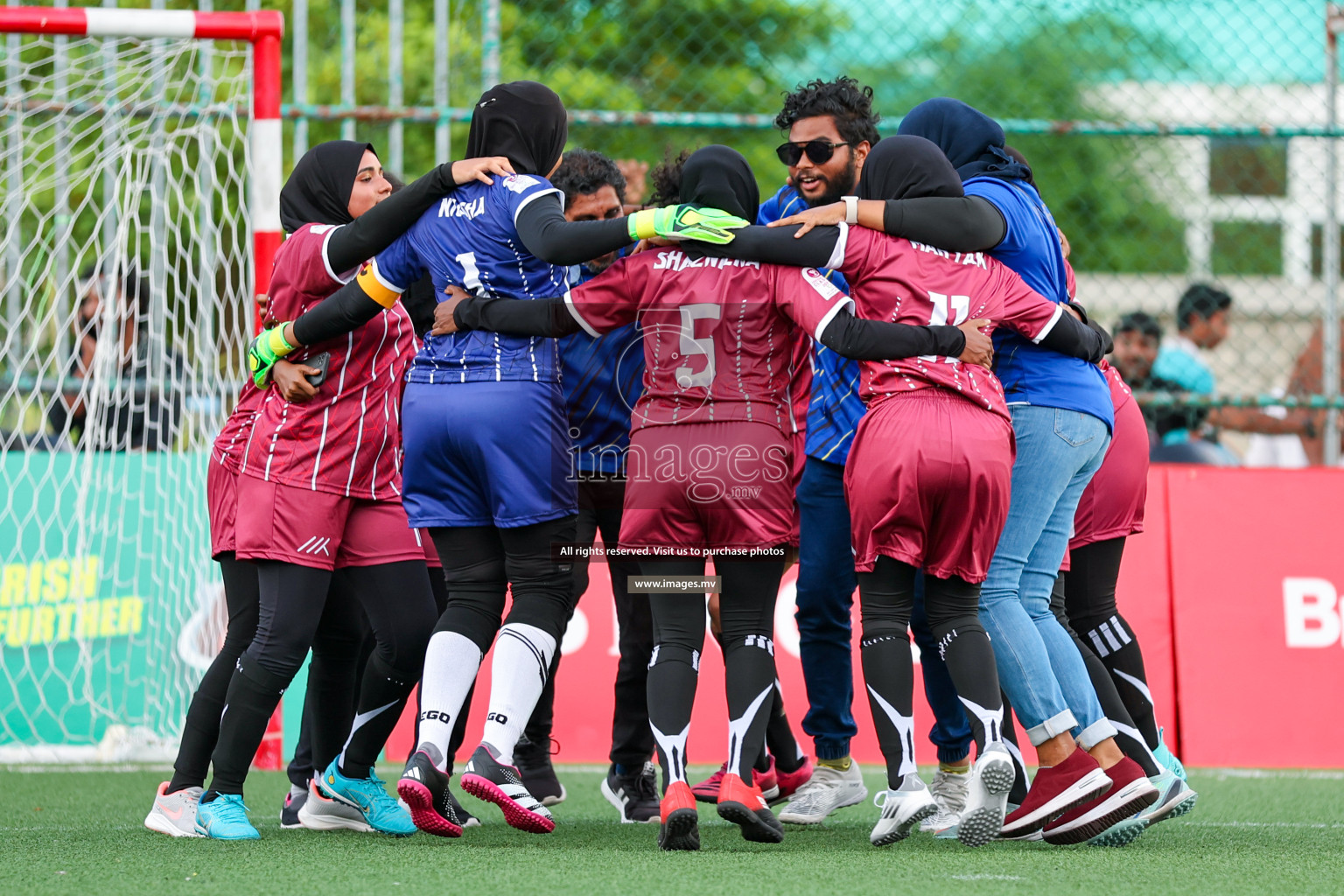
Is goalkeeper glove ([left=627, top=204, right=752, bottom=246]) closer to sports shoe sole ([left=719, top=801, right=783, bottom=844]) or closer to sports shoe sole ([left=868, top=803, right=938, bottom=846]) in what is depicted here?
sports shoe sole ([left=719, top=801, right=783, bottom=844])

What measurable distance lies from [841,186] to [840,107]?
246mm

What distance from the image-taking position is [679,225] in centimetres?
388

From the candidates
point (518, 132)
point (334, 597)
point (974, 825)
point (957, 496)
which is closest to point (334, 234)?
point (518, 132)

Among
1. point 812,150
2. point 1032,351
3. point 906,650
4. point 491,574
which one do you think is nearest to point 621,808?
point 491,574

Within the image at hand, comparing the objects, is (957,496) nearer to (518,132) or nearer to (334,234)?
(518,132)

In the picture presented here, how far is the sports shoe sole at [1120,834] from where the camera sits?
13.2 ft

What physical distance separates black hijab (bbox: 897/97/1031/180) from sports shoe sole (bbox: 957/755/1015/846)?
5.71ft

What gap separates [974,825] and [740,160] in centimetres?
191

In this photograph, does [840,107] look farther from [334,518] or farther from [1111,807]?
[1111,807]

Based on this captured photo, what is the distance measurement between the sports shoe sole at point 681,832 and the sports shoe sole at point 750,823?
0.26 feet

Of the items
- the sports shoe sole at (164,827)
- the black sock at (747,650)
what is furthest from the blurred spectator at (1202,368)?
the sports shoe sole at (164,827)

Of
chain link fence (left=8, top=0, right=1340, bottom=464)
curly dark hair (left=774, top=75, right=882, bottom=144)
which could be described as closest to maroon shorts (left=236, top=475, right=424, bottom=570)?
curly dark hair (left=774, top=75, right=882, bottom=144)

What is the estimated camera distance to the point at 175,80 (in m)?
6.85

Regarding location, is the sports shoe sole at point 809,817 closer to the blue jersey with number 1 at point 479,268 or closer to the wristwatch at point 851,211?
the blue jersey with number 1 at point 479,268
